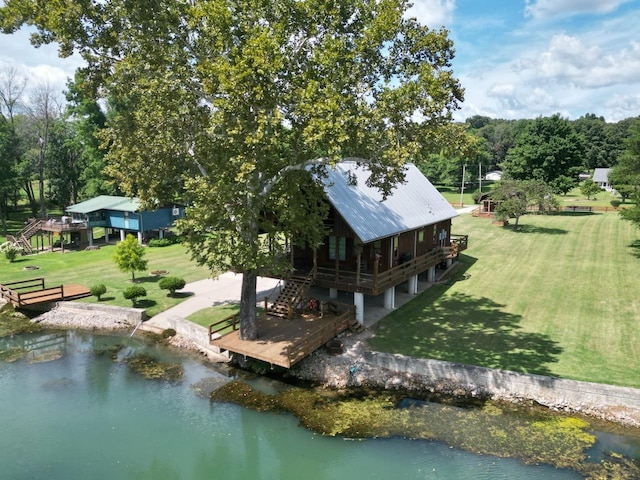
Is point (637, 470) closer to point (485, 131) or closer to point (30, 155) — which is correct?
point (30, 155)

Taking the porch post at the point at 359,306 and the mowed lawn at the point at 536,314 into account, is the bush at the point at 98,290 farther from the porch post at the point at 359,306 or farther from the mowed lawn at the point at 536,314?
the mowed lawn at the point at 536,314

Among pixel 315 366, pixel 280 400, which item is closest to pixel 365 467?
pixel 280 400

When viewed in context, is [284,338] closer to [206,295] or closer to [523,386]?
[523,386]

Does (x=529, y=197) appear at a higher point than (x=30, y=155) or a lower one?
lower

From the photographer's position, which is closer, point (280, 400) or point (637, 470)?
point (637, 470)

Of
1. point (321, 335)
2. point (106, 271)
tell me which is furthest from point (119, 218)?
point (321, 335)

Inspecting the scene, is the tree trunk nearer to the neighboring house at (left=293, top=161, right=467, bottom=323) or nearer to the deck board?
the deck board
